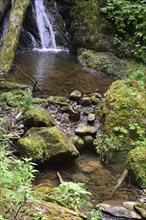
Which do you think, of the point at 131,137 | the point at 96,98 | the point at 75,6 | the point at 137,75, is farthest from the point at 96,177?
the point at 75,6

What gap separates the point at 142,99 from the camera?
265 inches

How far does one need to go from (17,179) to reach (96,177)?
2.62 m

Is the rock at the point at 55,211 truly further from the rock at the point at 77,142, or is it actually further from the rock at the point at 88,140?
the rock at the point at 88,140

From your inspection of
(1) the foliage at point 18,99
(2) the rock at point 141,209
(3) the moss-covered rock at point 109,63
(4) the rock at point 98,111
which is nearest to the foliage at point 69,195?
(2) the rock at point 141,209

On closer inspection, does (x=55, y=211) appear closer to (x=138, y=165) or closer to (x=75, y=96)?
(x=138, y=165)

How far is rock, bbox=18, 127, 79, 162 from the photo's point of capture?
5.22 meters

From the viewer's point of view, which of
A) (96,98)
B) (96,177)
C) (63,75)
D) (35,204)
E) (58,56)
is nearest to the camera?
(35,204)

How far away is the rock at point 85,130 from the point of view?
20.8 feet

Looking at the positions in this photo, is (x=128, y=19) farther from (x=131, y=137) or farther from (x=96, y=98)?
(x=131, y=137)

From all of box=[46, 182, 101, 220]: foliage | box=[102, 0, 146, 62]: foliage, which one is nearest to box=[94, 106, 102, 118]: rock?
box=[46, 182, 101, 220]: foliage

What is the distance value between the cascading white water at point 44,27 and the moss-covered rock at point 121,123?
23.3ft

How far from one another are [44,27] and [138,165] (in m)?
9.81

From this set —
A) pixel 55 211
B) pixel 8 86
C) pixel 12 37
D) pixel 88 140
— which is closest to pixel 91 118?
pixel 88 140

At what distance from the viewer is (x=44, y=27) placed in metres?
13.7
